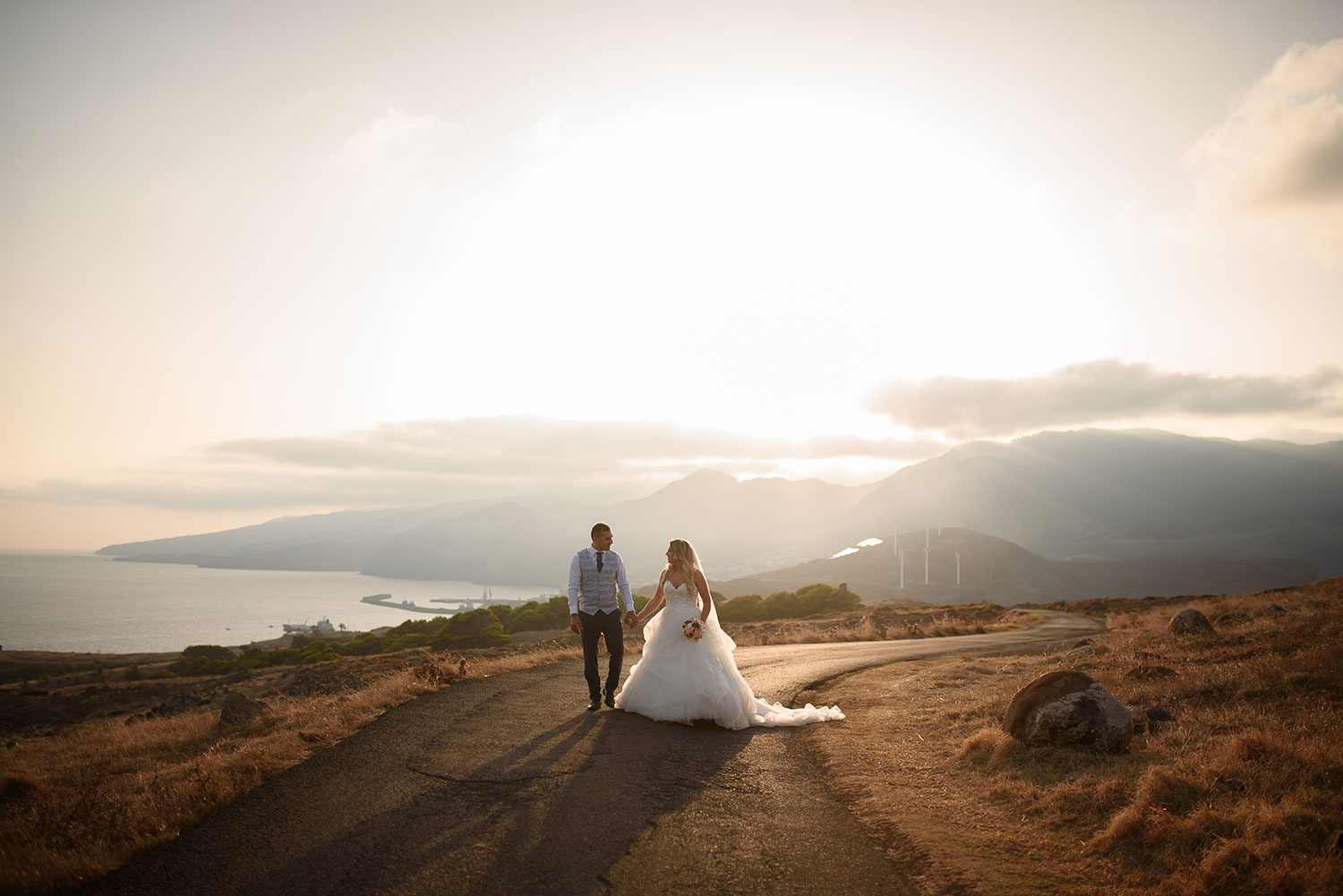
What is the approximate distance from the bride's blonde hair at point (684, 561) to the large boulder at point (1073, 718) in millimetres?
4888

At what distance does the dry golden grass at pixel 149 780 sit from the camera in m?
5.25

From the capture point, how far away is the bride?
33.5ft

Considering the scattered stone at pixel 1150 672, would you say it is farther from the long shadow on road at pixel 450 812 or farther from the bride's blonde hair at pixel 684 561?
the bride's blonde hair at pixel 684 561

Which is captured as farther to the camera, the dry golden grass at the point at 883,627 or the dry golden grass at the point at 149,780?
the dry golden grass at the point at 883,627

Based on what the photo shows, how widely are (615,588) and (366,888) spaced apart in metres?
6.16

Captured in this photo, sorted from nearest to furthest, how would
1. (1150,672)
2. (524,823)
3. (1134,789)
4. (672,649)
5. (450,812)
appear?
(524,823), (450,812), (1134,789), (672,649), (1150,672)

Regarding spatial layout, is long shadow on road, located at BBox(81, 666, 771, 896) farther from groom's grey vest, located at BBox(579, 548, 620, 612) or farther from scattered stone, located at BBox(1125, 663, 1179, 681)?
scattered stone, located at BBox(1125, 663, 1179, 681)

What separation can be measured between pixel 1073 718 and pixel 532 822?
656cm

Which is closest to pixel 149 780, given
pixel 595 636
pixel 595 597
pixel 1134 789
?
pixel 595 636

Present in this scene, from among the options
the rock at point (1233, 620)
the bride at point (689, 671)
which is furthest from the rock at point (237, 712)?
the rock at point (1233, 620)

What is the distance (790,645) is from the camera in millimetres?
25844

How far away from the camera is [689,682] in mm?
10305

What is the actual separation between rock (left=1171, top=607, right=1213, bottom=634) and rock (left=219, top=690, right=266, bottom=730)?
2260 centimetres

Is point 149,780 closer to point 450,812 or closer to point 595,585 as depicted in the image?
point 450,812
